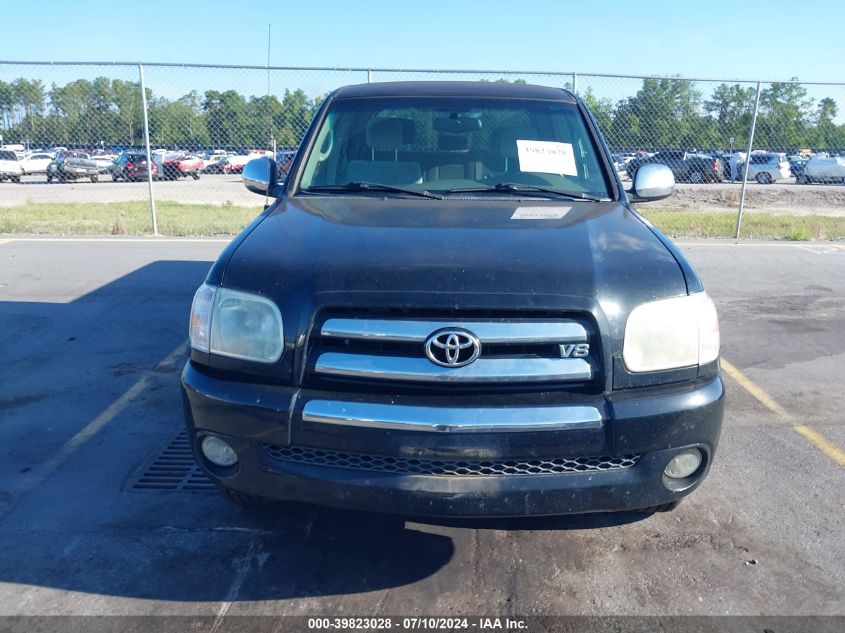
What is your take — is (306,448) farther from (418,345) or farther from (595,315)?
(595,315)

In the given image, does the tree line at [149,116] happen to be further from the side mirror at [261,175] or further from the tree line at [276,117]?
the side mirror at [261,175]

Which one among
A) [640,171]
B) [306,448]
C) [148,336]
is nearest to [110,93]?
[148,336]

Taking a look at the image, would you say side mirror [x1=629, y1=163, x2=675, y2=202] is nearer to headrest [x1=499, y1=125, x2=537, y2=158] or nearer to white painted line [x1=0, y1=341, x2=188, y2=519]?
headrest [x1=499, y1=125, x2=537, y2=158]

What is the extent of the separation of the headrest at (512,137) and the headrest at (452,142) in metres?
0.20

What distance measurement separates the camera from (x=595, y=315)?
258 cm

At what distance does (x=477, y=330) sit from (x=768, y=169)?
37992mm

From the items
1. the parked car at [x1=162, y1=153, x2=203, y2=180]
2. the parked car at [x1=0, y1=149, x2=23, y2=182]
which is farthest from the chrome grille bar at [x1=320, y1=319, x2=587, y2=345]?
the parked car at [x1=0, y1=149, x2=23, y2=182]

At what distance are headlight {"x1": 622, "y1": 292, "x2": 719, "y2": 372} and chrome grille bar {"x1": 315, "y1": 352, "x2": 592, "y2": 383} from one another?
20 cm

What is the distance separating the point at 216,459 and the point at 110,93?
17042 millimetres

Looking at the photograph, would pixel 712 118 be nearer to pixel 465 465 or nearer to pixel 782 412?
pixel 782 412

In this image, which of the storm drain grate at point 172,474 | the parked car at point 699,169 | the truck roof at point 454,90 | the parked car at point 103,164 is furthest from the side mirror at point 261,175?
the parked car at point 103,164

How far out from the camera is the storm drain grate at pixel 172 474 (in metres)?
3.64

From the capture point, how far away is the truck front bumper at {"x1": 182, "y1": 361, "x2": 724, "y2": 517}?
2.52 meters

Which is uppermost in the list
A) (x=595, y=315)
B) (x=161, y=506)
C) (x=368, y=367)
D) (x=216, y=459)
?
(x=595, y=315)
